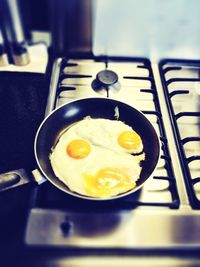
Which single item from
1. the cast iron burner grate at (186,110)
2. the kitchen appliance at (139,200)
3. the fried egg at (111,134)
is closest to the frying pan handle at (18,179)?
the kitchen appliance at (139,200)

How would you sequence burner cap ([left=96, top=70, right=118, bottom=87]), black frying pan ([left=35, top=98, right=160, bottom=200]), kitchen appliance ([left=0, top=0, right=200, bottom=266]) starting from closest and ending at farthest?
kitchen appliance ([left=0, top=0, right=200, bottom=266])
black frying pan ([left=35, top=98, right=160, bottom=200])
burner cap ([left=96, top=70, right=118, bottom=87])

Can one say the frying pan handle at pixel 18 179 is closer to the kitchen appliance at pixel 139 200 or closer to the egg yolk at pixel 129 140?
the kitchen appliance at pixel 139 200

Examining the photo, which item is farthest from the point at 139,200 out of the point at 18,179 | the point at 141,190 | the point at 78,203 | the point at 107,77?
the point at 107,77

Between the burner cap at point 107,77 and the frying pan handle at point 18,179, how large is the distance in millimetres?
345

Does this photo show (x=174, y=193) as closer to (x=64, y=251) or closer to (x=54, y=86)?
(x=64, y=251)

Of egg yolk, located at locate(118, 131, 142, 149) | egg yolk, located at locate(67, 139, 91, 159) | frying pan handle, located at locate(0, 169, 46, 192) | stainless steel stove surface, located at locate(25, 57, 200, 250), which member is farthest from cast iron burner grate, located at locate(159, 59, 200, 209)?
frying pan handle, located at locate(0, 169, 46, 192)

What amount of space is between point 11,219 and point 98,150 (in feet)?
0.81

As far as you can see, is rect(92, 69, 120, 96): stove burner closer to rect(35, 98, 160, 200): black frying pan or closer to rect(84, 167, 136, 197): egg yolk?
rect(35, 98, 160, 200): black frying pan

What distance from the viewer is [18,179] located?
0.65 metres

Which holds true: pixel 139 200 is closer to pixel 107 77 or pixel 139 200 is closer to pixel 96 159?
pixel 96 159

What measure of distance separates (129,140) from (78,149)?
126 mm

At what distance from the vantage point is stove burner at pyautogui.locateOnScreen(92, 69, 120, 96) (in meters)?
0.88

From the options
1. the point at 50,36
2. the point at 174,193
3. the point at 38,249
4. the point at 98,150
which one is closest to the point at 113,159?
the point at 98,150

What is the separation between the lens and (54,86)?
887mm
